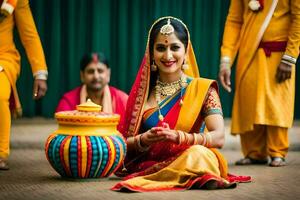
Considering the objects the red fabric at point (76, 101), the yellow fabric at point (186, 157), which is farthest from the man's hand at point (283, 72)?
the red fabric at point (76, 101)

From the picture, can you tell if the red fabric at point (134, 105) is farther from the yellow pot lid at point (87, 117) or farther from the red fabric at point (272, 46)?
the red fabric at point (272, 46)

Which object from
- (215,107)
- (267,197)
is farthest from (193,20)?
(267,197)

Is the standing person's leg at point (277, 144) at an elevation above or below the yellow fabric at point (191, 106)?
below

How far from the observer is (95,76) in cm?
659

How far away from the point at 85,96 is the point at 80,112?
224 cm

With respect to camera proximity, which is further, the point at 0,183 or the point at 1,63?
the point at 1,63

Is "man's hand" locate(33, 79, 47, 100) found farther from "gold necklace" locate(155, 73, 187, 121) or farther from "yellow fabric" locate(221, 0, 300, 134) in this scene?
"yellow fabric" locate(221, 0, 300, 134)

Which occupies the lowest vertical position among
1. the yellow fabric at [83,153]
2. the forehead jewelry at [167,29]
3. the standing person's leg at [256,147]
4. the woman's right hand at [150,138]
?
the standing person's leg at [256,147]

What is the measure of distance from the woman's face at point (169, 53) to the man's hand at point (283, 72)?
127 cm

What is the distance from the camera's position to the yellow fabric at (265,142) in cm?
559

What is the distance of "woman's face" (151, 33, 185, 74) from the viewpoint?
4449mm

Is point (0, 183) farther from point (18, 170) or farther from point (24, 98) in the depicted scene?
point (24, 98)

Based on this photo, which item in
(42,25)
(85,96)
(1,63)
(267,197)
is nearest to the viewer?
(267,197)

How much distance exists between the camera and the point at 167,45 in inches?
176
